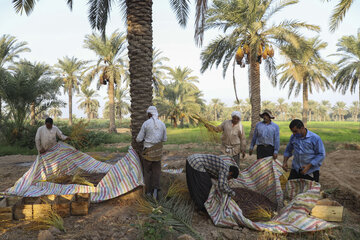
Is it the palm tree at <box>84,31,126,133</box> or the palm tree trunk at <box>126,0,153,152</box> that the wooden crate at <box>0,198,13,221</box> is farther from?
the palm tree at <box>84,31,126,133</box>

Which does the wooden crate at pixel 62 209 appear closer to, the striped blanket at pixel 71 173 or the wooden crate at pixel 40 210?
Answer: the wooden crate at pixel 40 210

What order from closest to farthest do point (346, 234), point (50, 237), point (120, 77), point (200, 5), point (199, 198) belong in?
point (50, 237) < point (346, 234) < point (199, 198) < point (200, 5) < point (120, 77)

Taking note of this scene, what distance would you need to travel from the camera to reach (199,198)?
13.8 feet

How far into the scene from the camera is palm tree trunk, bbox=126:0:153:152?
5277 millimetres

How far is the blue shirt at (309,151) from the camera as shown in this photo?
415 centimetres

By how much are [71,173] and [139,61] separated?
2814 millimetres

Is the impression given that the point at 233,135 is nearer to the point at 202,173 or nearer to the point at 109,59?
the point at 202,173

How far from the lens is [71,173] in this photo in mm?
5488

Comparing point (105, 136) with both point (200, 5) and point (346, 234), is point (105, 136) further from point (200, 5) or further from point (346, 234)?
point (346, 234)

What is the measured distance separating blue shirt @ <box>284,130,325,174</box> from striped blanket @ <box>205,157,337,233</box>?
12.5 inches

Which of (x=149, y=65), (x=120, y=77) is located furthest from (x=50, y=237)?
(x=120, y=77)

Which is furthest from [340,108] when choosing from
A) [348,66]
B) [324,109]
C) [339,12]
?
[339,12]

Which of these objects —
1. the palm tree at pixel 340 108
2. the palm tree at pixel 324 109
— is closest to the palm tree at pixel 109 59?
the palm tree at pixel 324 109

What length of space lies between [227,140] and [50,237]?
3.68 meters
